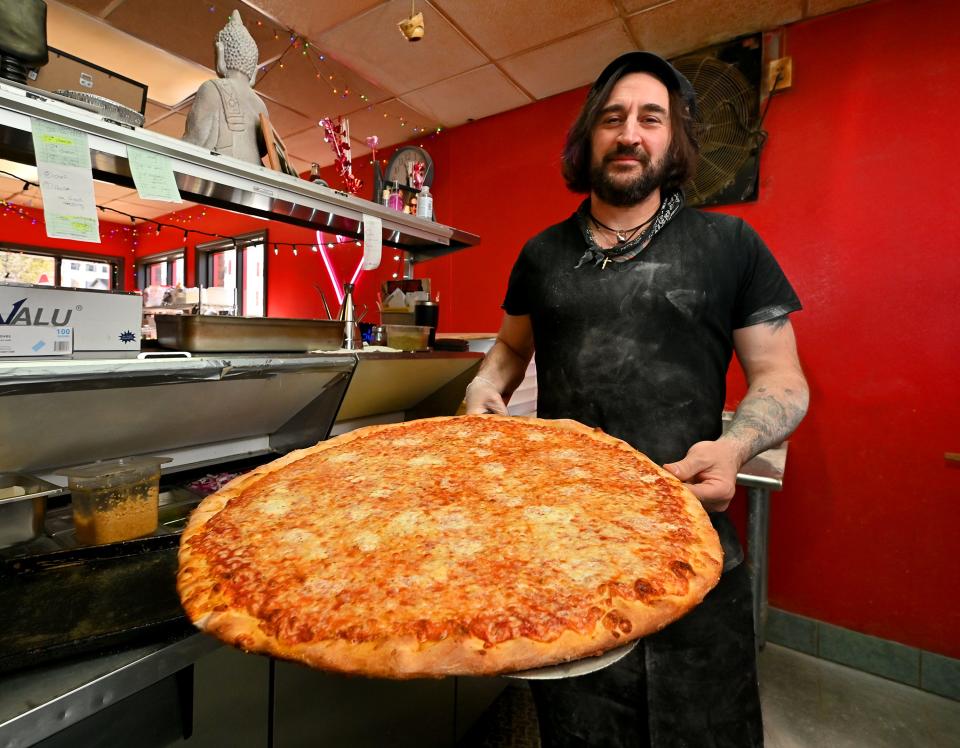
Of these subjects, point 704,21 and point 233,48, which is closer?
point 233,48

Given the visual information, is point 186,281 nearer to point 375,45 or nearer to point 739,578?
point 375,45

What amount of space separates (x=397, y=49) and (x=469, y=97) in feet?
2.22

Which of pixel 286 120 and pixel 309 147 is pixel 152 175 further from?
pixel 309 147

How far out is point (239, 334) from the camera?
153 centimetres

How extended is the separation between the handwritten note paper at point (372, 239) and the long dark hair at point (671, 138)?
80cm

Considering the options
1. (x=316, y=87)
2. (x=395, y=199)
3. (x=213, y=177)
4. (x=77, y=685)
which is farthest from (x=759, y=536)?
(x=316, y=87)

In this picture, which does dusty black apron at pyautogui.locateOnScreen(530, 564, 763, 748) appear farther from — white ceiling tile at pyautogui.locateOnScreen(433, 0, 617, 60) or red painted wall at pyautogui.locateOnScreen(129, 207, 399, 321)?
red painted wall at pyautogui.locateOnScreen(129, 207, 399, 321)

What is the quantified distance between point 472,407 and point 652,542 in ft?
2.55

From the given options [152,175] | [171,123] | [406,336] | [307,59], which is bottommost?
[406,336]

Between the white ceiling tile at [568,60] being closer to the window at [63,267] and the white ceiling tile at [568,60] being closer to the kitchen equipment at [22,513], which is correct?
the kitchen equipment at [22,513]

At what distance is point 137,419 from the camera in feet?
4.80

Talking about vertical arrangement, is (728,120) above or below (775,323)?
above

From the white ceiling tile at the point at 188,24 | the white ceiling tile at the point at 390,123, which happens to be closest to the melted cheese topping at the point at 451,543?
the white ceiling tile at the point at 188,24

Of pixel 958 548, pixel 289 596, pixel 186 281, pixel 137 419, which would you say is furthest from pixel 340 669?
pixel 186 281
